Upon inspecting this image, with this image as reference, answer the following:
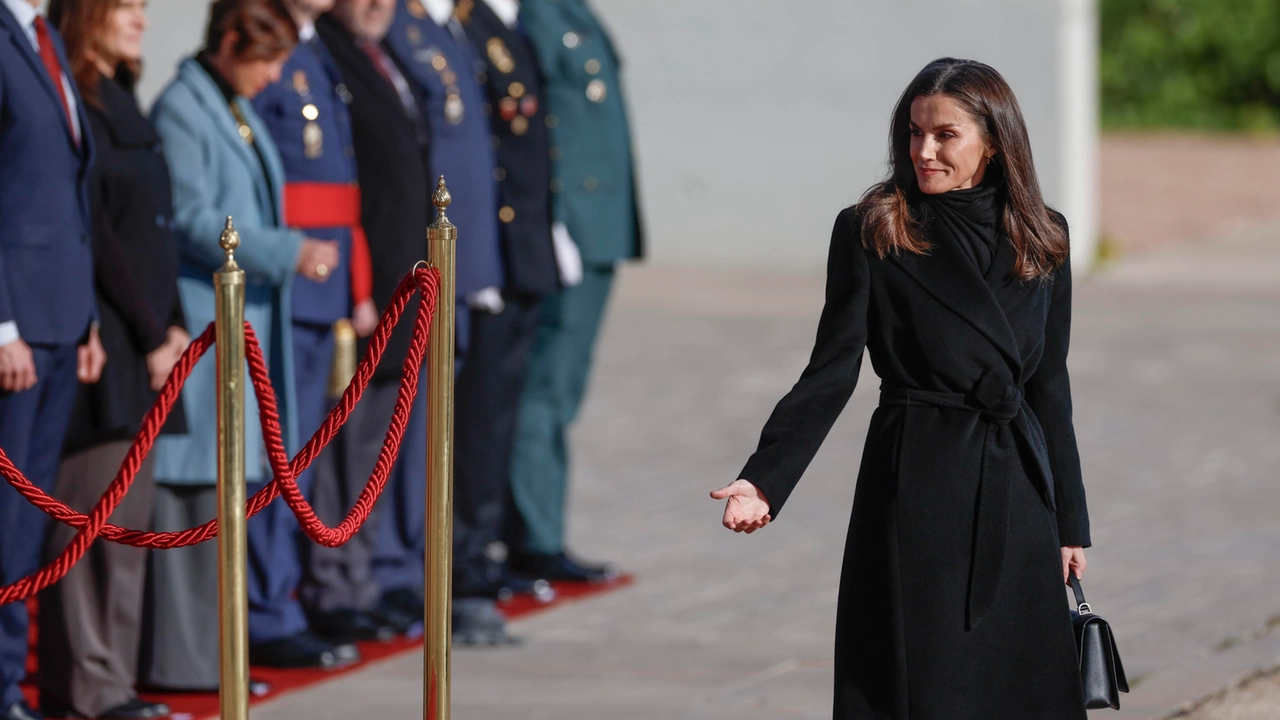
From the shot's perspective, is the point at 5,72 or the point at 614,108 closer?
the point at 5,72

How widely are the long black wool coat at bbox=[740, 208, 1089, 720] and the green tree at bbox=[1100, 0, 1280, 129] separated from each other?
25011 mm

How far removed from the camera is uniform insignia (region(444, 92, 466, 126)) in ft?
21.6

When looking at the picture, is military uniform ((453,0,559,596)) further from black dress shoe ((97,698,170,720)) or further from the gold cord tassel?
black dress shoe ((97,698,170,720))

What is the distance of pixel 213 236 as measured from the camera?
5.64 m

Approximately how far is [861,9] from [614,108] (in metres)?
9.32

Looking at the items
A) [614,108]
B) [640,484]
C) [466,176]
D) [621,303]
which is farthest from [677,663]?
[621,303]

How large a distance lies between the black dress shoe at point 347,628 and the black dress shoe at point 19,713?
4.07 ft

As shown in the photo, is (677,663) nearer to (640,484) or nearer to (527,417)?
(527,417)

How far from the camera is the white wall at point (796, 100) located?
1591cm

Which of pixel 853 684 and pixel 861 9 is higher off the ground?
pixel 861 9

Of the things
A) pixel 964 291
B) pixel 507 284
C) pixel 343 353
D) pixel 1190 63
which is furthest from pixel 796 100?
pixel 1190 63

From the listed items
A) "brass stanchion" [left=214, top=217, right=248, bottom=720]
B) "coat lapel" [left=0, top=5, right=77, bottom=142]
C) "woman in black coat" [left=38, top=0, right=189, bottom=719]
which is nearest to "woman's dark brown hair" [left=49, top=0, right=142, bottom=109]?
"woman in black coat" [left=38, top=0, right=189, bottom=719]

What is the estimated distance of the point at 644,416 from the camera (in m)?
10.5

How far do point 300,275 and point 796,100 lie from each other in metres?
10.9
